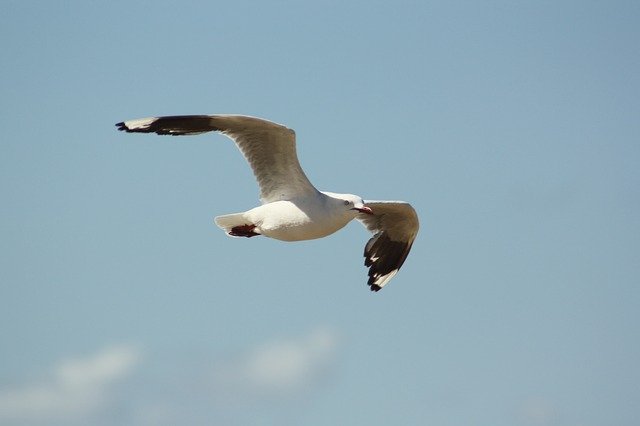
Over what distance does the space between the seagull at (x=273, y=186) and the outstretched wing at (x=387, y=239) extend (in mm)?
1503

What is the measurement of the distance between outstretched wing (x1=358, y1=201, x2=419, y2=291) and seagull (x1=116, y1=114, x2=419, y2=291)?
150 cm

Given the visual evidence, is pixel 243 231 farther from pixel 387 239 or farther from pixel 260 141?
pixel 387 239

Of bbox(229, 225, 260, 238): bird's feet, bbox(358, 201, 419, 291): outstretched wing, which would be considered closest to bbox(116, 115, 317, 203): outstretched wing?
bbox(229, 225, 260, 238): bird's feet

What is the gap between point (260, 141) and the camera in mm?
10617

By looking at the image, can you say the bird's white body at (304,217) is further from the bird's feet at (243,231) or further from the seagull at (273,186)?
the bird's feet at (243,231)

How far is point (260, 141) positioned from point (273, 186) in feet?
1.81

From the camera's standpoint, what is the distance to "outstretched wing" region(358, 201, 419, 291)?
1252 cm

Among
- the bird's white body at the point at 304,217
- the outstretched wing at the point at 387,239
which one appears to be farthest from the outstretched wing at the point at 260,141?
the outstretched wing at the point at 387,239

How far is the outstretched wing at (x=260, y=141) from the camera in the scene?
10375 millimetres

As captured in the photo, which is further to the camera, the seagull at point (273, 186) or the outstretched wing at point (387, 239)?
the outstretched wing at point (387, 239)

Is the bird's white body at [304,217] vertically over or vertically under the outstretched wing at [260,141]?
under

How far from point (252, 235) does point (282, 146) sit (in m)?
1.12

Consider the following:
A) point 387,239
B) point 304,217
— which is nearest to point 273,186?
point 304,217

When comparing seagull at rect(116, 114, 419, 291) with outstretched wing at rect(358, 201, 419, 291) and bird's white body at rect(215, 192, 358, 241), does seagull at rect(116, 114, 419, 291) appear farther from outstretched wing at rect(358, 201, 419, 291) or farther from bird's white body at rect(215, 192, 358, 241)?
outstretched wing at rect(358, 201, 419, 291)
